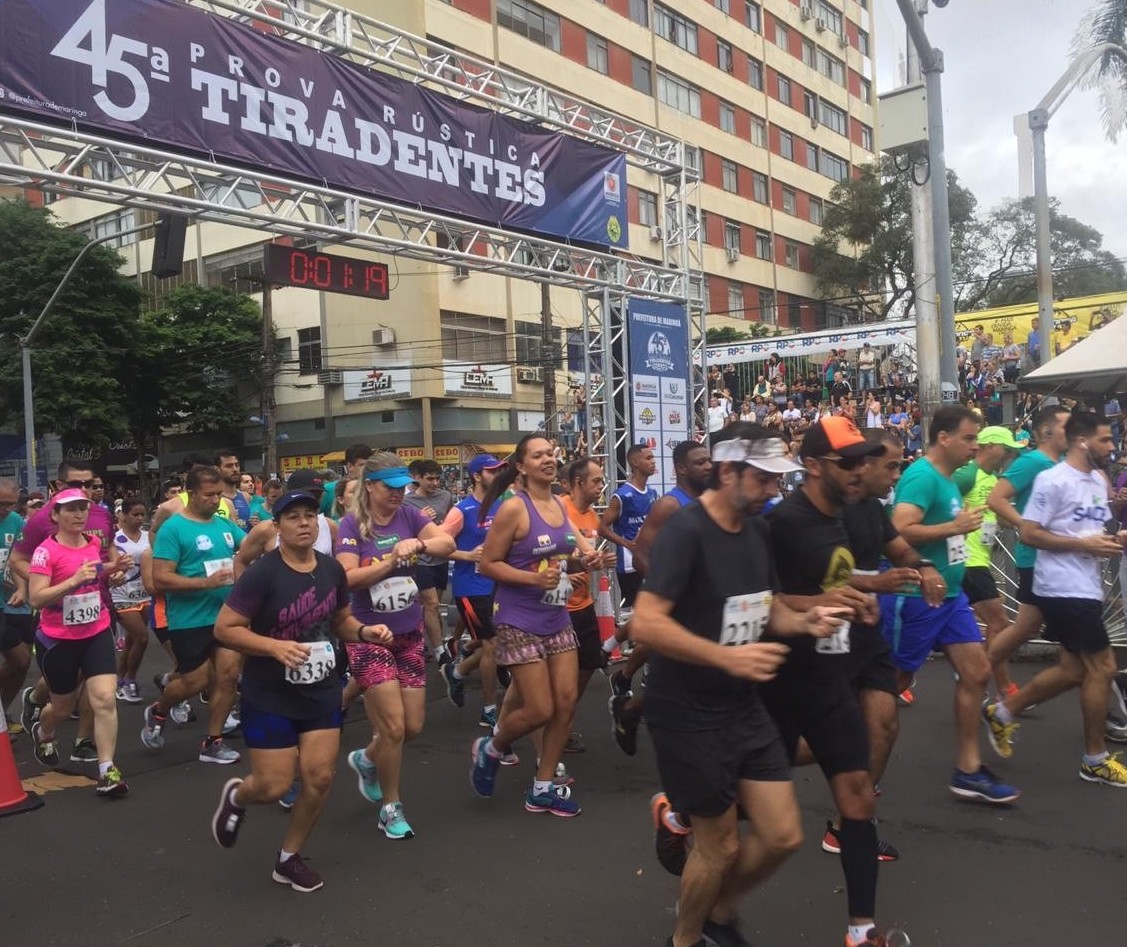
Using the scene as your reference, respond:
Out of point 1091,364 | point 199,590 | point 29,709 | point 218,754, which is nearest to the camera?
point 199,590

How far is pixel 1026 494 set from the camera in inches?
232

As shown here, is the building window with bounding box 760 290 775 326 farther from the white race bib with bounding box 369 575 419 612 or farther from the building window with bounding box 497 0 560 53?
the white race bib with bounding box 369 575 419 612

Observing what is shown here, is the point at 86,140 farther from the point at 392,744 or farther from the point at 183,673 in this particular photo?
the point at 392,744

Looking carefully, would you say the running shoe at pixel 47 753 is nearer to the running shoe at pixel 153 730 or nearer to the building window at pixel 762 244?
the running shoe at pixel 153 730

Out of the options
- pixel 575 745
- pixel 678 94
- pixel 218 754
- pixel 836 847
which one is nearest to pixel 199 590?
pixel 218 754

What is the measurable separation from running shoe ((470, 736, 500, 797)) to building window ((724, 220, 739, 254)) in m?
41.1

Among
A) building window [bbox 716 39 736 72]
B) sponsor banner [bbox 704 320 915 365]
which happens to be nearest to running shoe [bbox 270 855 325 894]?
sponsor banner [bbox 704 320 915 365]

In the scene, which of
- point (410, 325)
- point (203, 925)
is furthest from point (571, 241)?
point (410, 325)

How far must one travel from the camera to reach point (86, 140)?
25.3 feet

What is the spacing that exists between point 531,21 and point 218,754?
32.6m

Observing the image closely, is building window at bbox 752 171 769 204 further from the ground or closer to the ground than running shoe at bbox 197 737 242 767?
further from the ground

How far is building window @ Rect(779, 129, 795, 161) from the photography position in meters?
48.1

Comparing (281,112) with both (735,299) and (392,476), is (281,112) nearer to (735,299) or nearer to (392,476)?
(392,476)

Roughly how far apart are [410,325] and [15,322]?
463 inches
